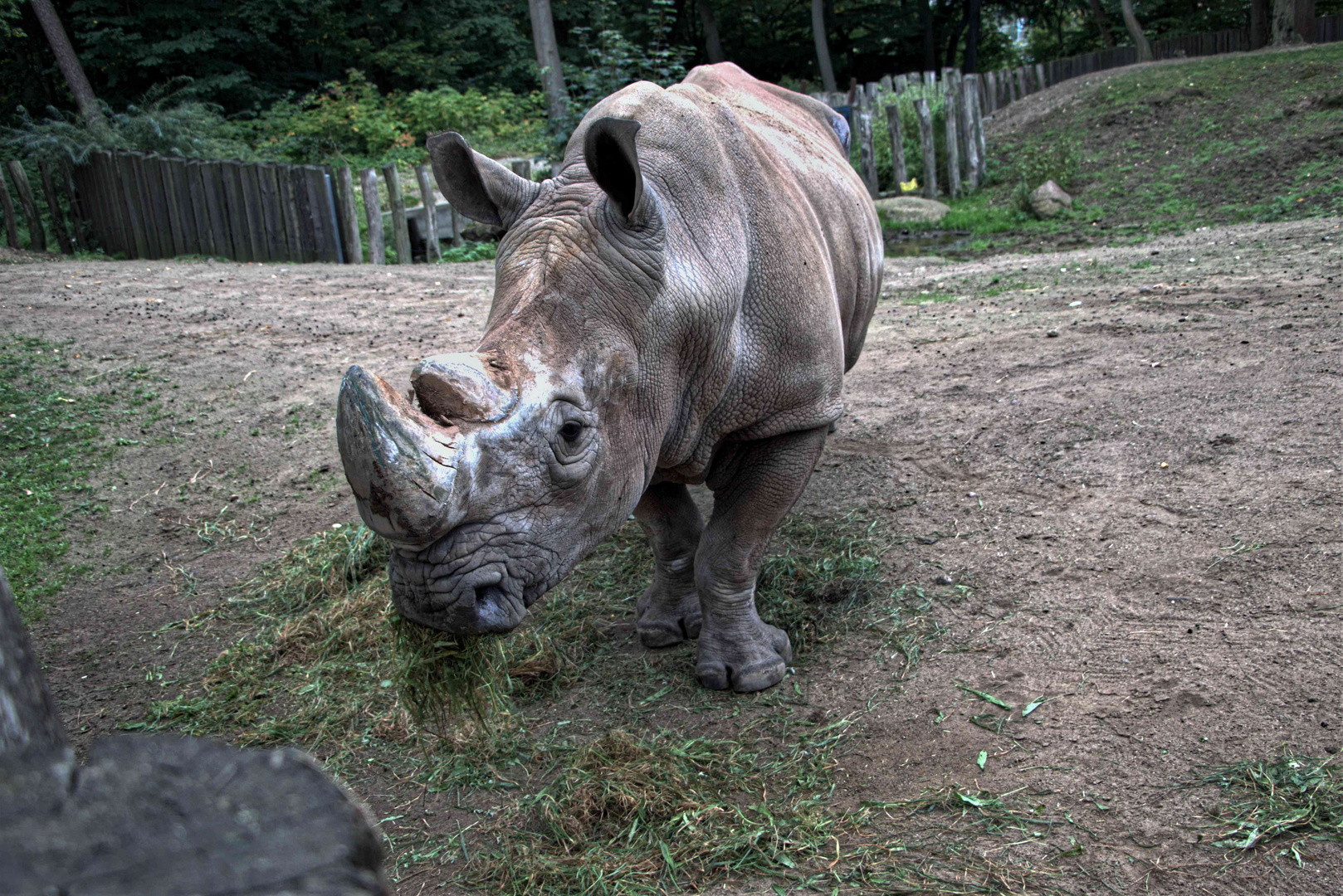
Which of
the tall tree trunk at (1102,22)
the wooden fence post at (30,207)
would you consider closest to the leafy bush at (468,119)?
the wooden fence post at (30,207)

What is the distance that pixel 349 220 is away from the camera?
1290 centimetres

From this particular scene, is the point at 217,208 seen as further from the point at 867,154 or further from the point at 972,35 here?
the point at 972,35

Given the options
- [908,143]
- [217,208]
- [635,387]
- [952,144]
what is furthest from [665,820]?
[908,143]

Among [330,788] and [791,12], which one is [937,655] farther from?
[791,12]

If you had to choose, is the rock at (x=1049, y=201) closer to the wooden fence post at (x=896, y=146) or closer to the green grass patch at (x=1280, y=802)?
the wooden fence post at (x=896, y=146)

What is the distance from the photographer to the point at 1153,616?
3.85 meters

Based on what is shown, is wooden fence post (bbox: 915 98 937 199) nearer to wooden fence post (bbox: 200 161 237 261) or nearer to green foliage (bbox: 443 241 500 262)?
green foliage (bbox: 443 241 500 262)

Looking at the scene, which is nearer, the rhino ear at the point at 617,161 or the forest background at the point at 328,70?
the rhino ear at the point at 617,161

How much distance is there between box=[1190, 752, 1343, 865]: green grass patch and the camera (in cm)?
274

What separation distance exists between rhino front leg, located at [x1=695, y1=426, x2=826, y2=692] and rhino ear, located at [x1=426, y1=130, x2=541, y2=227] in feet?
3.91

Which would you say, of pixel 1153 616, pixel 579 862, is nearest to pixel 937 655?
pixel 1153 616

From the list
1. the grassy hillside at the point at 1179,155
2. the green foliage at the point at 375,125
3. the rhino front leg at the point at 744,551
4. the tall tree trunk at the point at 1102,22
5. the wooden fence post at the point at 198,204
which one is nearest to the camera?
the rhino front leg at the point at 744,551

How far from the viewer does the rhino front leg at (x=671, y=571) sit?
4.38 m

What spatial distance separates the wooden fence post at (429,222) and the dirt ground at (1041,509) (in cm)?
428
